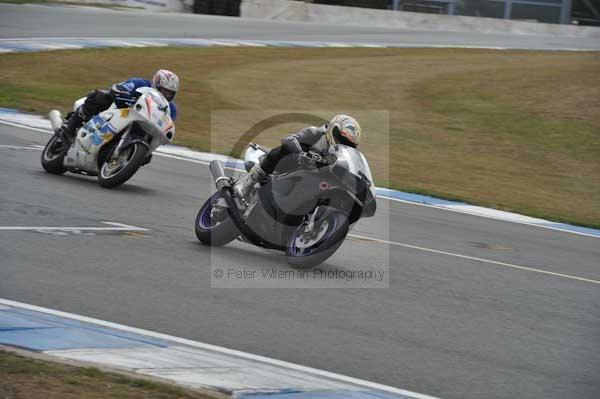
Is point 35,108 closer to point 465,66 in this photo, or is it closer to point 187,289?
point 187,289

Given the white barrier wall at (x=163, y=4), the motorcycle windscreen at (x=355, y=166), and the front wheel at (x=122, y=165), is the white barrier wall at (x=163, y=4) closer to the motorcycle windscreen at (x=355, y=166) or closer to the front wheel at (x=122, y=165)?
the front wheel at (x=122, y=165)

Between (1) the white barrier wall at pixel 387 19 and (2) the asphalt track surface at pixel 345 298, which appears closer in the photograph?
(2) the asphalt track surface at pixel 345 298

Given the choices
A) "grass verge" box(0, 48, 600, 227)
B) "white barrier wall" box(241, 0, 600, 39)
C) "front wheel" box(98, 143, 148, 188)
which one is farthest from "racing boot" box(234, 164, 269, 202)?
"white barrier wall" box(241, 0, 600, 39)

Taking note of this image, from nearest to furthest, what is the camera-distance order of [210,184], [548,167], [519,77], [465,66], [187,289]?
[187,289], [210,184], [548,167], [519,77], [465,66]

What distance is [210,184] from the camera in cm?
1307

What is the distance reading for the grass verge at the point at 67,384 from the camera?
5016 millimetres

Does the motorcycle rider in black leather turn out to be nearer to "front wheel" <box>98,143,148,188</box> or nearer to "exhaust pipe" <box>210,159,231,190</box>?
"exhaust pipe" <box>210,159,231,190</box>

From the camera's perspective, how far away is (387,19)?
41.9 metres

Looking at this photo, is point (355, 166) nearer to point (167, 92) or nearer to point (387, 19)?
point (167, 92)

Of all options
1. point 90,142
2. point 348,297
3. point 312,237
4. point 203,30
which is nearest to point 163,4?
point 203,30

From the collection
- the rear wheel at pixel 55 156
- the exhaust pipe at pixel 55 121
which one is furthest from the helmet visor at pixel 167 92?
the exhaust pipe at pixel 55 121

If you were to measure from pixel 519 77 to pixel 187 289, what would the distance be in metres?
21.3

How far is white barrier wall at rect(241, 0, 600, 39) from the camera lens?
1590 inches

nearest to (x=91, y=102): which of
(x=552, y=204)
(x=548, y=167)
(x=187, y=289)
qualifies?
(x=187, y=289)
